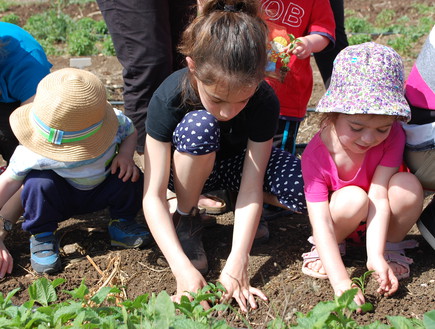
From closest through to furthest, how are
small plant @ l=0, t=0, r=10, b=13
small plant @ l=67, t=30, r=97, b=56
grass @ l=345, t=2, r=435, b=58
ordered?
grass @ l=345, t=2, r=435, b=58 < small plant @ l=67, t=30, r=97, b=56 < small plant @ l=0, t=0, r=10, b=13

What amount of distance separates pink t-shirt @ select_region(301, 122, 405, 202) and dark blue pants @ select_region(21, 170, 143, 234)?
808 millimetres

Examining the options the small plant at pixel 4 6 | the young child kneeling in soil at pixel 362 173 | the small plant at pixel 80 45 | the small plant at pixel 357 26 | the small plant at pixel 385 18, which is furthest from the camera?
the small plant at pixel 4 6

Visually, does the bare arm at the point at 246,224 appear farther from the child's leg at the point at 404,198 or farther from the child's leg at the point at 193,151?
the child's leg at the point at 404,198

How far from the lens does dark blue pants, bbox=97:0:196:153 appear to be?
2803 millimetres

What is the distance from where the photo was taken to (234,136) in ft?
8.73

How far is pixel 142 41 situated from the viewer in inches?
112

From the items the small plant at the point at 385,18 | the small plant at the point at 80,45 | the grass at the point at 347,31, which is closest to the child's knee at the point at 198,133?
the grass at the point at 347,31

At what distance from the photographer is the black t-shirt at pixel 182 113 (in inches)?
97.7

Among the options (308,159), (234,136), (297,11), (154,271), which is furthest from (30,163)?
(297,11)

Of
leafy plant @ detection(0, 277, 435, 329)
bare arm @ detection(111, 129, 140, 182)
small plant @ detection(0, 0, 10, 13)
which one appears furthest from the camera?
small plant @ detection(0, 0, 10, 13)

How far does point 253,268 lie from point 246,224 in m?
→ 0.23

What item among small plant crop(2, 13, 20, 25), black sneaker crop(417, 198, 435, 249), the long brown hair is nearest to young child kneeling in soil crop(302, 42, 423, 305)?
black sneaker crop(417, 198, 435, 249)

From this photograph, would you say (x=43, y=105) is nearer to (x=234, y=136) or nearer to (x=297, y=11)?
(x=234, y=136)

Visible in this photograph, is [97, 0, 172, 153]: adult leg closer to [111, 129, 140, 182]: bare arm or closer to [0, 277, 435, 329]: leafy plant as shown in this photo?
[111, 129, 140, 182]: bare arm
